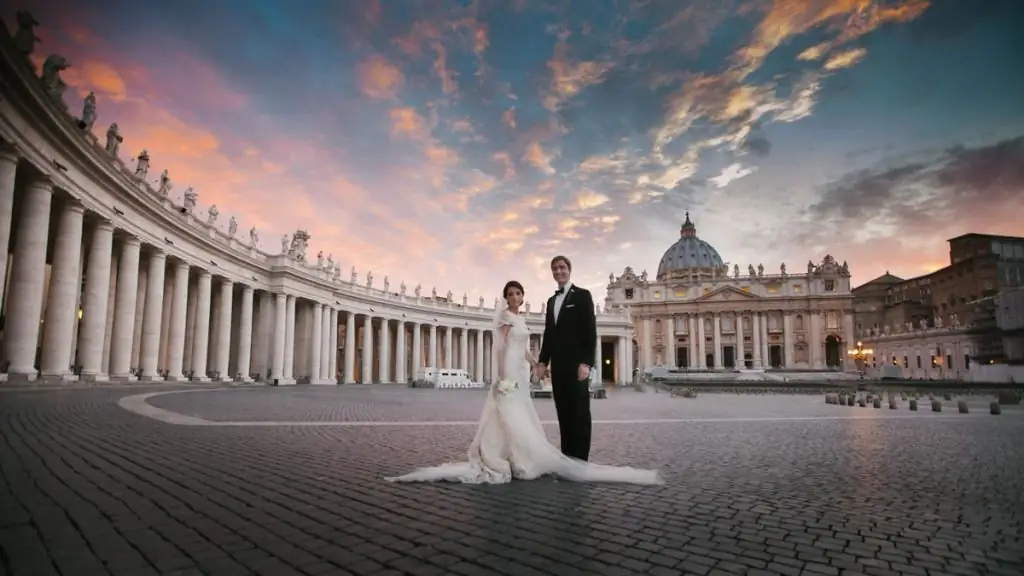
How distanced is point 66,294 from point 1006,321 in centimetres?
8094

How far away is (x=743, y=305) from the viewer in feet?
389

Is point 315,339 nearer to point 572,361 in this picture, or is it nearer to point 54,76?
point 54,76

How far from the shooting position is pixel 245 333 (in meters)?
46.2

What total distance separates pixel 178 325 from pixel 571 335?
1460 inches

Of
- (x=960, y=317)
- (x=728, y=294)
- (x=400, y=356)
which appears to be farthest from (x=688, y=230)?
(x=400, y=356)

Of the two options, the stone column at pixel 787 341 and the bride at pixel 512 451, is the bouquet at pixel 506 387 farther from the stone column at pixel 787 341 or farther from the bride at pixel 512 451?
the stone column at pixel 787 341

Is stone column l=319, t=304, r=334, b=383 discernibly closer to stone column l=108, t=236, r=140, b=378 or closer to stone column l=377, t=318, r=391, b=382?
stone column l=377, t=318, r=391, b=382

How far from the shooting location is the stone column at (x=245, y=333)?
45.2m

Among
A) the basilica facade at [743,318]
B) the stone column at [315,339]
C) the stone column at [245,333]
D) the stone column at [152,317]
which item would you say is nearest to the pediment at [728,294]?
the basilica facade at [743,318]

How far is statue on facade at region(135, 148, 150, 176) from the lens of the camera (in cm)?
3233

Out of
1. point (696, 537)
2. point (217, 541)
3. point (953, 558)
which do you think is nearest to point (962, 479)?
point (953, 558)

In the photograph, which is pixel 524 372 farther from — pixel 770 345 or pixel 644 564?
pixel 770 345

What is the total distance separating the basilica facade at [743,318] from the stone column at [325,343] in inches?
2581

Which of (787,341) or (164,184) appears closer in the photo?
(164,184)
